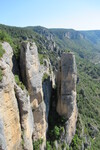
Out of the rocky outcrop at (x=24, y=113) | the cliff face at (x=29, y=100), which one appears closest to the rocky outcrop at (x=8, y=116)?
the cliff face at (x=29, y=100)

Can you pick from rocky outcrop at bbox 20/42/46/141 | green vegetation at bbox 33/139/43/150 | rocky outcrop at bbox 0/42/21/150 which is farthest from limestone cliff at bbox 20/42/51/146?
rocky outcrop at bbox 0/42/21/150

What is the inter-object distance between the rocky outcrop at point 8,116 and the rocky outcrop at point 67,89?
13.3 meters

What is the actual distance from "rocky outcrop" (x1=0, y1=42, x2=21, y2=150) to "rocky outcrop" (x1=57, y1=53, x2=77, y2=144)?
13.3m

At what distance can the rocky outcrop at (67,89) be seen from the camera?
32750 millimetres

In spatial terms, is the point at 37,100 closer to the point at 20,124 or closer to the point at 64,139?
the point at 20,124

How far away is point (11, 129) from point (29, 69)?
28.0 ft

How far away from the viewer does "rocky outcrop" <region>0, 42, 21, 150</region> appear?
18.2m

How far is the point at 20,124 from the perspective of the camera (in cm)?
2250

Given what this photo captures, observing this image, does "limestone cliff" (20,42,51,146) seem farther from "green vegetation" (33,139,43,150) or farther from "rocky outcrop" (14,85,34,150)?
"rocky outcrop" (14,85,34,150)

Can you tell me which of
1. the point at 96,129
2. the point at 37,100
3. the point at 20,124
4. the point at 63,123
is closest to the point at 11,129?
the point at 20,124

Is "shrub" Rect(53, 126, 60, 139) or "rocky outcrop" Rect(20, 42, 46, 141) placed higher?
"rocky outcrop" Rect(20, 42, 46, 141)

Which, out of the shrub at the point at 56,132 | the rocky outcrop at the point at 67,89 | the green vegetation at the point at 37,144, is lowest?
the shrub at the point at 56,132

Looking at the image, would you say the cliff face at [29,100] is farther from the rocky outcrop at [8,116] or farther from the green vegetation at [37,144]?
the green vegetation at [37,144]

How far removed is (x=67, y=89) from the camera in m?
33.4
